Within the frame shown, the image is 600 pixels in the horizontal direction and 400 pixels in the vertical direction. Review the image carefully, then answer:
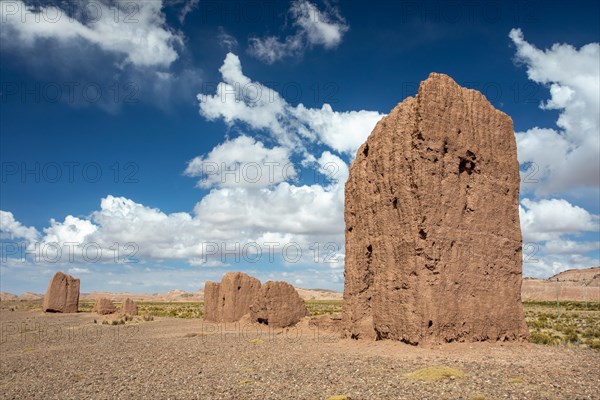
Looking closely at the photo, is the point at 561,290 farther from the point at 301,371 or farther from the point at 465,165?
the point at 301,371

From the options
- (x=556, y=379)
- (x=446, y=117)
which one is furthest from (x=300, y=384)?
(x=446, y=117)

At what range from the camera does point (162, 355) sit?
15180 mm

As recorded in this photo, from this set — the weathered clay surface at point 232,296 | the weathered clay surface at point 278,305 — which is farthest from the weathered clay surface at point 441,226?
the weathered clay surface at point 232,296

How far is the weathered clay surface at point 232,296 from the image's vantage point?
1071 inches

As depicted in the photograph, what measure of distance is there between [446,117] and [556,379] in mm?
7817

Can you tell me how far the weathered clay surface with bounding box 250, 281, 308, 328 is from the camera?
912 inches

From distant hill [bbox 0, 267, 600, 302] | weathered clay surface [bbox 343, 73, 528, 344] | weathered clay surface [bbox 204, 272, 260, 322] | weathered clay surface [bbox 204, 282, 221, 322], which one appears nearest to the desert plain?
weathered clay surface [bbox 343, 73, 528, 344]

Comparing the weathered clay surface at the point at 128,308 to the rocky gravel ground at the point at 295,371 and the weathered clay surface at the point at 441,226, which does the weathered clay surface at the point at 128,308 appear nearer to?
the rocky gravel ground at the point at 295,371

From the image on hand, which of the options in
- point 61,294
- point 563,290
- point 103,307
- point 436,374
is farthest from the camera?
point 563,290

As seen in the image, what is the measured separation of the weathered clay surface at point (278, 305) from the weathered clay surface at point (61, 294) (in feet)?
83.8

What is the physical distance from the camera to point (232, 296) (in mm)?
27156

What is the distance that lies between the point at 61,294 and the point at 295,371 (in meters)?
37.1

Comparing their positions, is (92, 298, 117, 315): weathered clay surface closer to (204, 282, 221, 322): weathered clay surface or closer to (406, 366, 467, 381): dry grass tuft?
(204, 282, 221, 322): weathered clay surface

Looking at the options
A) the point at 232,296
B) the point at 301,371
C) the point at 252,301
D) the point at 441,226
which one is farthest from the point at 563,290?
the point at 301,371
